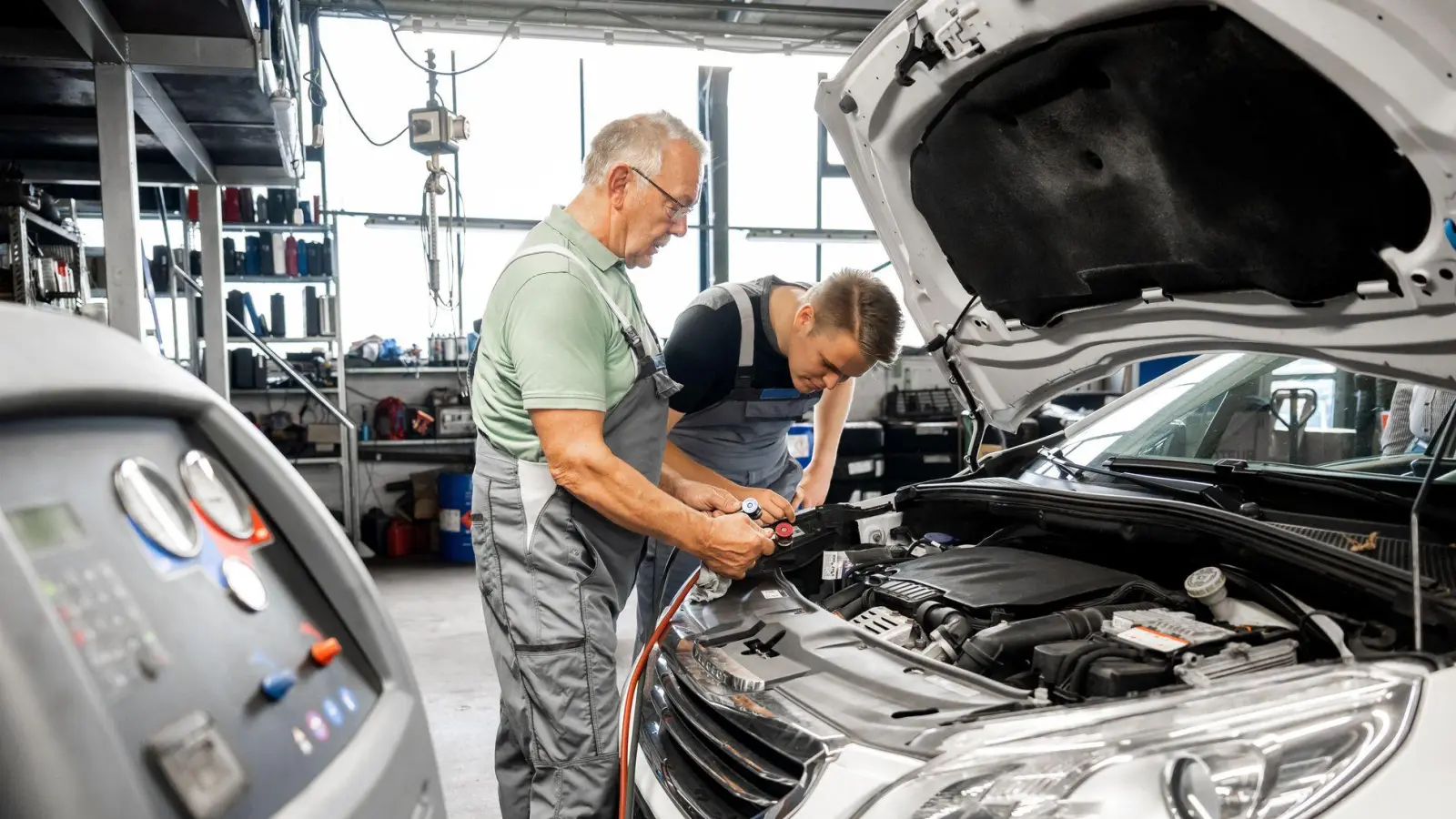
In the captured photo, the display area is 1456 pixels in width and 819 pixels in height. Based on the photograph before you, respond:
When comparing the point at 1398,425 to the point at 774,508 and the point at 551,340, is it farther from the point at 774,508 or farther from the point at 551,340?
the point at 551,340

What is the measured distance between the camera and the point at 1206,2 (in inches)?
44.9

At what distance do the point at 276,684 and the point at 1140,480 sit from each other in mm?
1661

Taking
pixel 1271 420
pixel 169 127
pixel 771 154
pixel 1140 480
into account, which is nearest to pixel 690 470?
pixel 1140 480

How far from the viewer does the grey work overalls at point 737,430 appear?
97.8 inches

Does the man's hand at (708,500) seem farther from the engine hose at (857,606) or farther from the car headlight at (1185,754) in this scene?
the car headlight at (1185,754)

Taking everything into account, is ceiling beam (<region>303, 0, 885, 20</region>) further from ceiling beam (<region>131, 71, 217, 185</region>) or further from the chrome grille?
the chrome grille

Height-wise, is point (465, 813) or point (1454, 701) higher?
point (1454, 701)

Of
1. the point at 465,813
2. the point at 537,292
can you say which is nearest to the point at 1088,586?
the point at 537,292

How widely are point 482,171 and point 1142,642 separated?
661 cm

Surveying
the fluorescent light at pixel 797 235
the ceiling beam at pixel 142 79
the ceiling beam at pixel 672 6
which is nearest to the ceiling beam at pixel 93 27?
the ceiling beam at pixel 142 79

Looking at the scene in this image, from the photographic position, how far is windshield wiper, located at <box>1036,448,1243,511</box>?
1.67m

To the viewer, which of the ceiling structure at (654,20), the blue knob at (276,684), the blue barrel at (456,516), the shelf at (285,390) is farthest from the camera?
the shelf at (285,390)

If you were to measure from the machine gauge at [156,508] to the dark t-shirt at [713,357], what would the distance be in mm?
1772

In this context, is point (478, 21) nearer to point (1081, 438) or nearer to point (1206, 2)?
point (1081, 438)
